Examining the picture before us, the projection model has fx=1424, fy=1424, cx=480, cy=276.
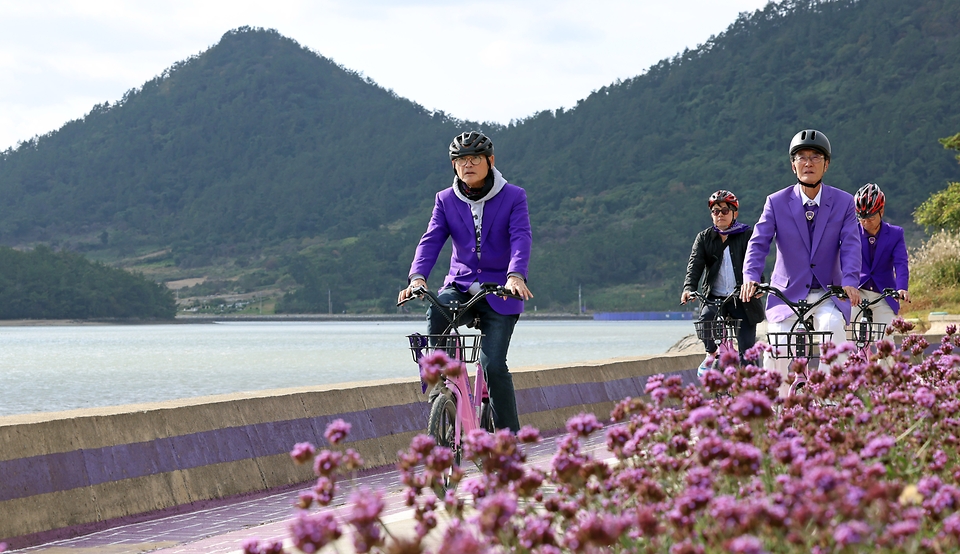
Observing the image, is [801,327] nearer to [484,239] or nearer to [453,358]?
[484,239]

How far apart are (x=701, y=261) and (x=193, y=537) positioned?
583cm

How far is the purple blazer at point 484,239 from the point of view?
7859 millimetres

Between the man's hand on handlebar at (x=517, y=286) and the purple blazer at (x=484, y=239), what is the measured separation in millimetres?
384

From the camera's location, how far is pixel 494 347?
25.6 feet

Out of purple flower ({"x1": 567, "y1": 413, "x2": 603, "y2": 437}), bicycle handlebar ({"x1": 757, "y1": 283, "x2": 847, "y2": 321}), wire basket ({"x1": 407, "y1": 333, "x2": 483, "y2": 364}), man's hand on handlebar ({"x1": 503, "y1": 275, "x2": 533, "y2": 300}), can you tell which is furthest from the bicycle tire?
purple flower ({"x1": 567, "y1": 413, "x2": 603, "y2": 437})

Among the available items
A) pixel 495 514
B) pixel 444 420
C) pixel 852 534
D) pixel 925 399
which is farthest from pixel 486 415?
pixel 852 534

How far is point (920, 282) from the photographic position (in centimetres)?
2984

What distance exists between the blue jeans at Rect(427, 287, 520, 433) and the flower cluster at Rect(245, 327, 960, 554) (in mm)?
2192

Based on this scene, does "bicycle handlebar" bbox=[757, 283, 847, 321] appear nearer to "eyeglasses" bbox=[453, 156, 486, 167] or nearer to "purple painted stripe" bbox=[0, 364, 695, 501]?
"eyeglasses" bbox=[453, 156, 486, 167]

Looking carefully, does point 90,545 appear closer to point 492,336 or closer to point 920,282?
point 492,336

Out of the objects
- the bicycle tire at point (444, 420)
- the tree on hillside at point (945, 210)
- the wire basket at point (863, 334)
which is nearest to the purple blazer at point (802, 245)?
the wire basket at point (863, 334)

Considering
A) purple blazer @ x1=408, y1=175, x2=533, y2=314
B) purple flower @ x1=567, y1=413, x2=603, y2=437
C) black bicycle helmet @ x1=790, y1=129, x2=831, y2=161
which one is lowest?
purple flower @ x1=567, y1=413, x2=603, y2=437

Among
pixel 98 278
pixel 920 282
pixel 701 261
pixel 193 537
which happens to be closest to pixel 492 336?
pixel 193 537

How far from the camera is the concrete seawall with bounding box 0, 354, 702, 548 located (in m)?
7.15
